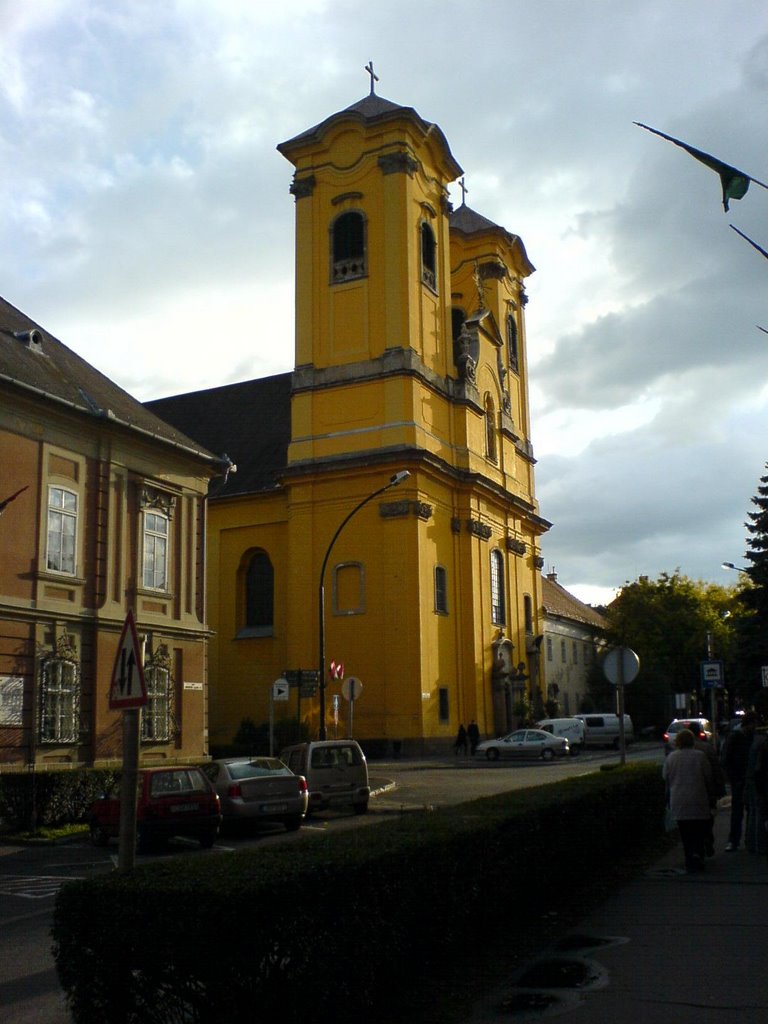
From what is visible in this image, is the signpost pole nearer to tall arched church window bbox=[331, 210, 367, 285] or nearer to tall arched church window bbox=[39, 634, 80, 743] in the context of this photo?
tall arched church window bbox=[39, 634, 80, 743]

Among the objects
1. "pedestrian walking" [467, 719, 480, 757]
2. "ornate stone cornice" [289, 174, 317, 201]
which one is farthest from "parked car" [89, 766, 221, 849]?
"ornate stone cornice" [289, 174, 317, 201]

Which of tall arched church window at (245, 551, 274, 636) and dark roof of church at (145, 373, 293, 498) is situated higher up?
dark roof of church at (145, 373, 293, 498)

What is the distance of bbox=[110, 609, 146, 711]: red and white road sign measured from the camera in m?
8.07

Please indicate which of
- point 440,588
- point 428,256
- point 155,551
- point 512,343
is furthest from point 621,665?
point 512,343

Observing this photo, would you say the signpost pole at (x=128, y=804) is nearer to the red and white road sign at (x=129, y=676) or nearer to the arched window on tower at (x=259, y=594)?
the red and white road sign at (x=129, y=676)

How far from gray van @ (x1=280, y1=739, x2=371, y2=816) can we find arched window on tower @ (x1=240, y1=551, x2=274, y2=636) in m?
24.8

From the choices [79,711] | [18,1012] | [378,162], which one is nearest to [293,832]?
[79,711]

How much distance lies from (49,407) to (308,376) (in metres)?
22.1

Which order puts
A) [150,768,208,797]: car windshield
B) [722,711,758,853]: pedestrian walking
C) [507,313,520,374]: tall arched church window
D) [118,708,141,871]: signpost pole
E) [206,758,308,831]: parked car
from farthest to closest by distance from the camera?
1. [507,313,520,374]: tall arched church window
2. [206,758,308,831]: parked car
3. [150,768,208,797]: car windshield
4. [722,711,758,853]: pedestrian walking
5. [118,708,141,871]: signpost pole

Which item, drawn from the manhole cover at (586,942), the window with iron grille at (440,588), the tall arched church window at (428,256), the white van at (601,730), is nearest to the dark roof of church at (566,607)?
the white van at (601,730)

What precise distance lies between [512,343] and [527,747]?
25.1 m

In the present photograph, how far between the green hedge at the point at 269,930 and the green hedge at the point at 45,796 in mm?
13213

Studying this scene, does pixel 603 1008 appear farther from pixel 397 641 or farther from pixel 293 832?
pixel 397 641

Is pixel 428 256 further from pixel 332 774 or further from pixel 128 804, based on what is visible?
pixel 128 804
